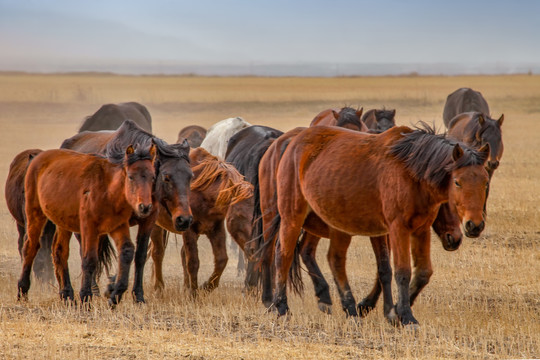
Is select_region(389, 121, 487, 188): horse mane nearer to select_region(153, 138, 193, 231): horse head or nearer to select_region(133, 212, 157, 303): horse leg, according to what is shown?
select_region(153, 138, 193, 231): horse head

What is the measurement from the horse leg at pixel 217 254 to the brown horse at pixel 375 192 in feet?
2.98

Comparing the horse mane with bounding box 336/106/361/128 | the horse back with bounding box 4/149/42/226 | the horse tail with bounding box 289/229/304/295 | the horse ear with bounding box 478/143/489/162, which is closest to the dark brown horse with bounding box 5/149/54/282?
the horse back with bounding box 4/149/42/226

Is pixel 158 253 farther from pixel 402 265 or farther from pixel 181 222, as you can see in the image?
pixel 402 265

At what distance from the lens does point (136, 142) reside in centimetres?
883

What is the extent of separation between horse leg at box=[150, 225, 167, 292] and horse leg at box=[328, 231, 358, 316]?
2.36 metres

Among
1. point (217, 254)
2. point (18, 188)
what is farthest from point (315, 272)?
point (18, 188)

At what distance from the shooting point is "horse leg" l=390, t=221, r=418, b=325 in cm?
686

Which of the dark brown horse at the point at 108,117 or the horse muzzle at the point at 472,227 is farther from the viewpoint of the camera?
the dark brown horse at the point at 108,117

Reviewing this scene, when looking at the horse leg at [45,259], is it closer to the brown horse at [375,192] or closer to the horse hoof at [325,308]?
the brown horse at [375,192]

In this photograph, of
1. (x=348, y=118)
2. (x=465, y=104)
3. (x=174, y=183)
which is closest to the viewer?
(x=174, y=183)

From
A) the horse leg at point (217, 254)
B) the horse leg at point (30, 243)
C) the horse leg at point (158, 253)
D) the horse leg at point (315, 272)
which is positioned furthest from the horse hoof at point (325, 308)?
the horse leg at point (30, 243)

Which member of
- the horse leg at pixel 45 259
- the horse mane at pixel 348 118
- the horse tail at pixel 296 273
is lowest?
the horse leg at pixel 45 259

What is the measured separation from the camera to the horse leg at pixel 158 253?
9.40 meters

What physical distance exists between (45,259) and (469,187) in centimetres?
593
